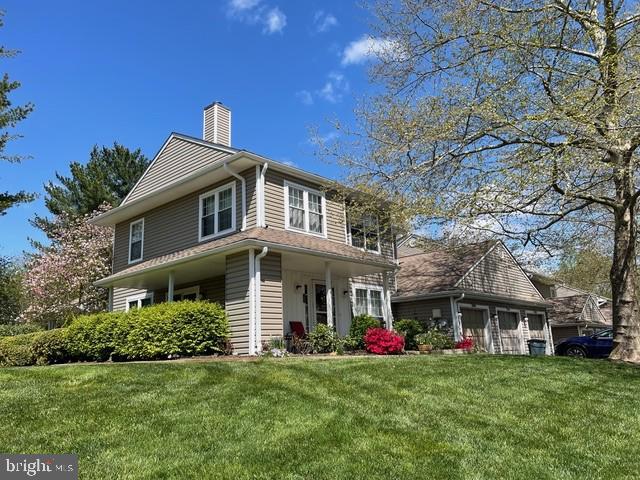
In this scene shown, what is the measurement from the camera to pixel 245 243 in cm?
1138

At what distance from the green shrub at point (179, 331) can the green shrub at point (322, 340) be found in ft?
7.21

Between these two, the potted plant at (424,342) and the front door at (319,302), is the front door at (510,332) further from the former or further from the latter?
the front door at (319,302)

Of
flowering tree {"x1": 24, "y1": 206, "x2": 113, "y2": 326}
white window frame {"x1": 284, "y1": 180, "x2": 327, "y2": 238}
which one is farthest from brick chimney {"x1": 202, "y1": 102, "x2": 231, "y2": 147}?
flowering tree {"x1": 24, "y1": 206, "x2": 113, "y2": 326}

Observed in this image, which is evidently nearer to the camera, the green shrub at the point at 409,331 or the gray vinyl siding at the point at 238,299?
the gray vinyl siding at the point at 238,299

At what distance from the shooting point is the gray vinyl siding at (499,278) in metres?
20.0

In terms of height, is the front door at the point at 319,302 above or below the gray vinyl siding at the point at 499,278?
below

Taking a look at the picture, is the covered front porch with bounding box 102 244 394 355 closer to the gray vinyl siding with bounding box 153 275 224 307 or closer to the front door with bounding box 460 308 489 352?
the gray vinyl siding with bounding box 153 275 224 307

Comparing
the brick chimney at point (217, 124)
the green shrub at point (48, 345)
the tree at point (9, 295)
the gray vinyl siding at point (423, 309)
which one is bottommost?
the green shrub at point (48, 345)

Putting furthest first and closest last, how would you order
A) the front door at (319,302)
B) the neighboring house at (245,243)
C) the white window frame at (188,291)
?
the white window frame at (188,291) < the front door at (319,302) < the neighboring house at (245,243)

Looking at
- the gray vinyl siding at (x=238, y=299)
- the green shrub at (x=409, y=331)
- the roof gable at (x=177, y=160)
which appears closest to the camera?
the gray vinyl siding at (x=238, y=299)

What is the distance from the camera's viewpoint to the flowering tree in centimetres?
2498

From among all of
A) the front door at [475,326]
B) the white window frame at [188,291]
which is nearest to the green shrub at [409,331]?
the front door at [475,326]

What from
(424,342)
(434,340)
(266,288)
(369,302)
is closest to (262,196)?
(266,288)

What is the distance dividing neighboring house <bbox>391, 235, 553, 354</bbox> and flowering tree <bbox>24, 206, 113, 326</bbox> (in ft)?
51.9
